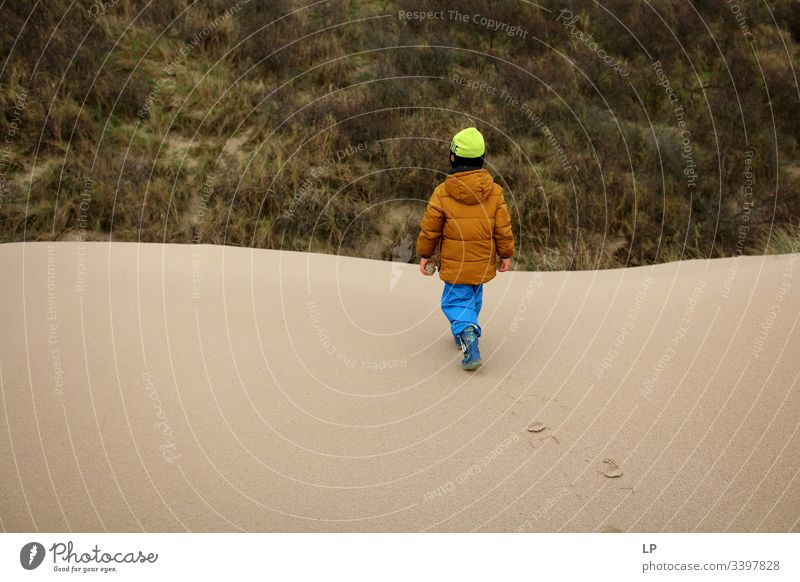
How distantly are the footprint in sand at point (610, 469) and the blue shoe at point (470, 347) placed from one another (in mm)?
1322

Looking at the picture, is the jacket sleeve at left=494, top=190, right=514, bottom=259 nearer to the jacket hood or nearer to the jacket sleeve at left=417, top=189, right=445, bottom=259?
the jacket hood

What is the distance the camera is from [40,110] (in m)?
11.1

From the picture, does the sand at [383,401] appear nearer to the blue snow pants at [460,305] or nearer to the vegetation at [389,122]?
the blue snow pants at [460,305]

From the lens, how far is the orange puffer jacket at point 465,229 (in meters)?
4.87

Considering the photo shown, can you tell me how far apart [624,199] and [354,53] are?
17.0ft

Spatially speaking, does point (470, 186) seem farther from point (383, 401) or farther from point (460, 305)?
point (383, 401)

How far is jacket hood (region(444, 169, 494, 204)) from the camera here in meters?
4.77

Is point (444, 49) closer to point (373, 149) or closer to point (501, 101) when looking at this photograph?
point (501, 101)

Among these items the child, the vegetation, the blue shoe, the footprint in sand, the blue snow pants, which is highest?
the vegetation

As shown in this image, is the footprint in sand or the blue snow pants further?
the blue snow pants

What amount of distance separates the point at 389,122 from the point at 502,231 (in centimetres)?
667

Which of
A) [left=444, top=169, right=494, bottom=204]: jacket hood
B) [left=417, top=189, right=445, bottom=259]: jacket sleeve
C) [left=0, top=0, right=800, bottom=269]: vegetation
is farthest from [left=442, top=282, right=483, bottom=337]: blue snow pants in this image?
[left=0, top=0, right=800, bottom=269]: vegetation

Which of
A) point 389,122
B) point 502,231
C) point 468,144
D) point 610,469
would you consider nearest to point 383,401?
point 502,231

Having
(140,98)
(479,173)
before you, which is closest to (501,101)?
(140,98)
